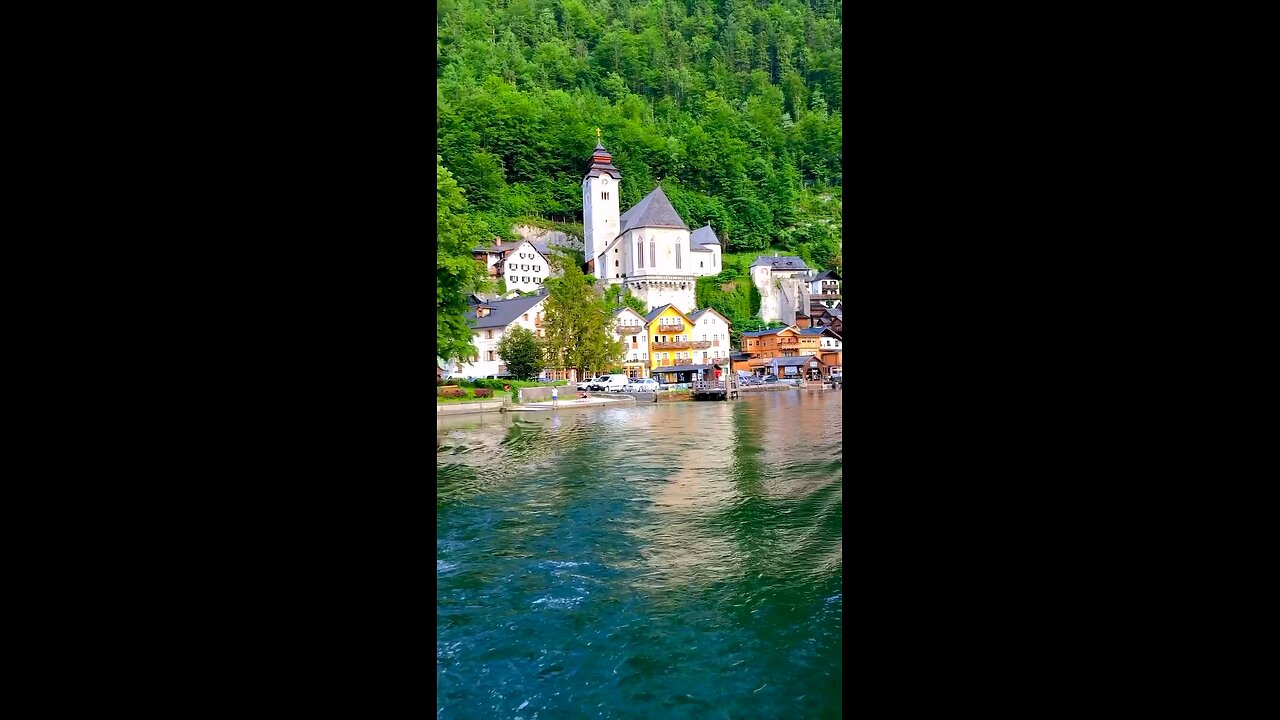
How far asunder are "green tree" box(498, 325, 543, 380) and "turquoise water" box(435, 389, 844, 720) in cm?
1390

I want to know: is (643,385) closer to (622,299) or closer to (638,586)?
(622,299)

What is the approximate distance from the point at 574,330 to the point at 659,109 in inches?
1104

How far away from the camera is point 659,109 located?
48.9 metres

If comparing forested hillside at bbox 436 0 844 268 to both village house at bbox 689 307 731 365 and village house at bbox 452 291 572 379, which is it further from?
village house at bbox 452 291 572 379

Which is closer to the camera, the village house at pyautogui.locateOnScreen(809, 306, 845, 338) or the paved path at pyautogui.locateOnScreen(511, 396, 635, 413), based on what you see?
the paved path at pyautogui.locateOnScreen(511, 396, 635, 413)

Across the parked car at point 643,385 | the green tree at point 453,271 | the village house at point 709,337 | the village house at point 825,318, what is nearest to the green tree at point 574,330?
the parked car at point 643,385

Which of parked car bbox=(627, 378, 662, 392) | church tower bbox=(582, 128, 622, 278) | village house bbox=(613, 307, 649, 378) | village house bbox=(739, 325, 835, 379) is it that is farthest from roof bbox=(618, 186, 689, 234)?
parked car bbox=(627, 378, 662, 392)

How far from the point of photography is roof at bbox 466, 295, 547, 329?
2736cm
